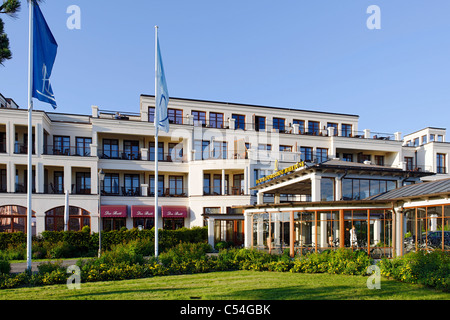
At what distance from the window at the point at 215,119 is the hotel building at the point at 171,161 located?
0.11 metres

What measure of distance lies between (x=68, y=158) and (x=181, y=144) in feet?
35.1

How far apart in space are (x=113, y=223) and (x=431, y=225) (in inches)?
1047

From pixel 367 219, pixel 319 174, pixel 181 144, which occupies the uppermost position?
pixel 181 144

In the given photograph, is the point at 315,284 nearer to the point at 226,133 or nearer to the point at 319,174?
the point at 319,174

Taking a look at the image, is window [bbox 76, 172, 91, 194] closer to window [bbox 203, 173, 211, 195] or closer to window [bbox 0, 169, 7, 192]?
window [bbox 0, 169, 7, 192]

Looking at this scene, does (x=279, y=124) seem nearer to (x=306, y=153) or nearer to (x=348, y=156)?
(x=306, y=153)

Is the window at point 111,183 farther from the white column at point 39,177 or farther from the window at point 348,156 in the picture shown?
the window at point 348,156

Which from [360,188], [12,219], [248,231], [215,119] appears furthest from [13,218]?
[360,188]

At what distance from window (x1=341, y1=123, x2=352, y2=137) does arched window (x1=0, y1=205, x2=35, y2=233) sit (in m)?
34.0

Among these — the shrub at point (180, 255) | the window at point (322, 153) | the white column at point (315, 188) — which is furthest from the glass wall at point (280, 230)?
the window at point (322, 153)

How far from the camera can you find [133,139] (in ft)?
132

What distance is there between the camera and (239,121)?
43.1 metres

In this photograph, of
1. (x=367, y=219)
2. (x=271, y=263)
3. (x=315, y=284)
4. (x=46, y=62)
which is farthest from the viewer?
(x=367, y=219)

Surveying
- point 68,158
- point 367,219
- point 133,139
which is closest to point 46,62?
point 367,219
